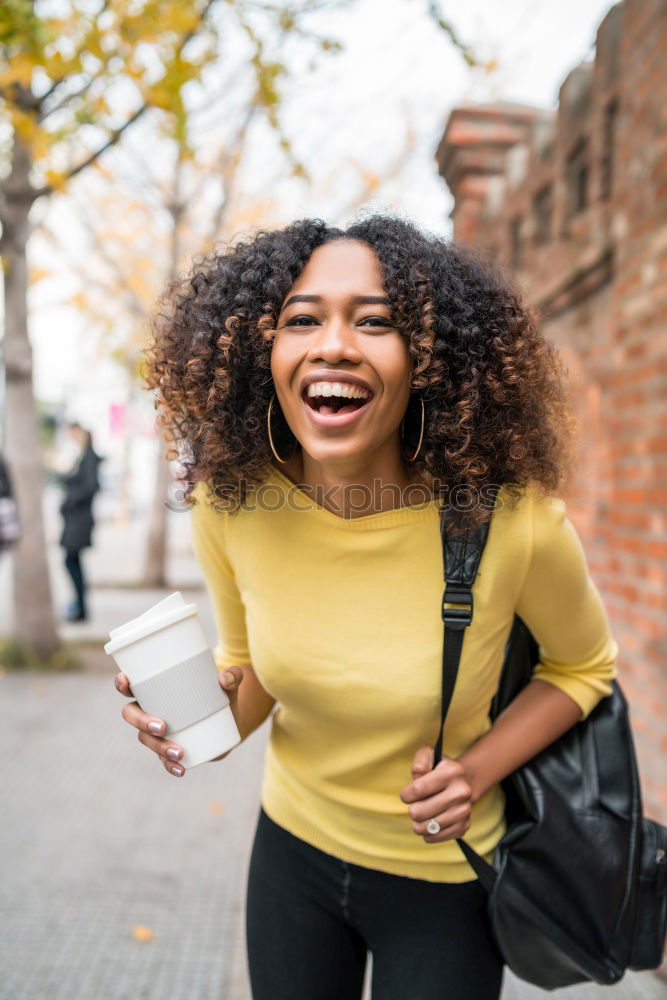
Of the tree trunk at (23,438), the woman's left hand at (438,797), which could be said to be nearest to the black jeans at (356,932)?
the woman's left hand at (438,797)

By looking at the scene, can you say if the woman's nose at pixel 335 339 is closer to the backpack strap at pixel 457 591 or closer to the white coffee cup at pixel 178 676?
the backpack strap at pixel 457 591

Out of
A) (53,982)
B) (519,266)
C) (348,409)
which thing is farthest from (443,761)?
(519,266)

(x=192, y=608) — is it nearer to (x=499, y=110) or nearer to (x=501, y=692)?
(x=501, y=692)

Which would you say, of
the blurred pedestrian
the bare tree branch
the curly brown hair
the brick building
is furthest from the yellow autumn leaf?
the bare tree branch

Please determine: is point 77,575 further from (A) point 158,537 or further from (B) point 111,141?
(B) point 111,141

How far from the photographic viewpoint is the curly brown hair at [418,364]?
1645 mm

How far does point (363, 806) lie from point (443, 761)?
0.23 metres

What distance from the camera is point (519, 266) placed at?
567 cm

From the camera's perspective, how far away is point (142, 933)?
3242mm

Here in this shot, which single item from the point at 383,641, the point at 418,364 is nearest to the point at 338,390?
the point at 418,364

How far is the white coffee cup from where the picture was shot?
1516mm

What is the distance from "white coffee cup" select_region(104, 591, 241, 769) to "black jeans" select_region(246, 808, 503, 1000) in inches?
15.3

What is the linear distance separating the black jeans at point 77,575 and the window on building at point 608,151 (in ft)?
21.0

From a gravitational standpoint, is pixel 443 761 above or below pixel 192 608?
below
